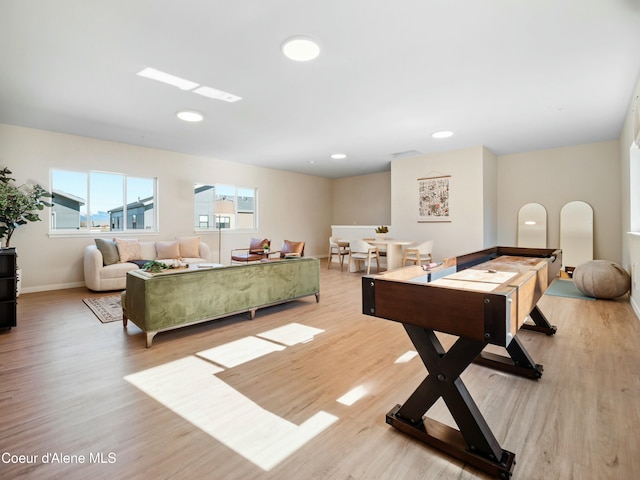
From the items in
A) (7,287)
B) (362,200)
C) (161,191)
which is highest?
(362,200)

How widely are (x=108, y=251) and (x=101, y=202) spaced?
3.88 feet

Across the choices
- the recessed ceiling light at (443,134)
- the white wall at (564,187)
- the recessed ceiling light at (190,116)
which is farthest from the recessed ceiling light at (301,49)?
the white wall at (564,187)

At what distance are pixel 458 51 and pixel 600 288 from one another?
3.80 m

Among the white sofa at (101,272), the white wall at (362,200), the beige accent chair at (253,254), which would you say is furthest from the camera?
the white wall at (362,200)

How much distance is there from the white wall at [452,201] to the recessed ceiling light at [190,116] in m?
4.55

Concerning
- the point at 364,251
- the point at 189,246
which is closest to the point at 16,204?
the point at 189,246

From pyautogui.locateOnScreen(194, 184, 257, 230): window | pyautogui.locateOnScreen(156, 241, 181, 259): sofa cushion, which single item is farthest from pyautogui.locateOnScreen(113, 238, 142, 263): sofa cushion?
pyautogui.locateOnScreen(194, 184, 257, 230): window

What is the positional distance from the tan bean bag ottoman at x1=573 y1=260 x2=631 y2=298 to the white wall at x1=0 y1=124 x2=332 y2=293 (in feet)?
21.0

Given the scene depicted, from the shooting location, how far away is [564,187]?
618 centimetres

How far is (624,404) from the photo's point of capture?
185 centimetres

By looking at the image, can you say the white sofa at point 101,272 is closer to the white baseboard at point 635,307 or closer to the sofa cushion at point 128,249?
the sofa cushion at point 128,249

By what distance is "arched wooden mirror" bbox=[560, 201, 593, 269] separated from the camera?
5934 mm

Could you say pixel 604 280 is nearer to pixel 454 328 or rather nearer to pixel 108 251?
pixel 454 328

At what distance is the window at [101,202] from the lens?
5.34 meters
